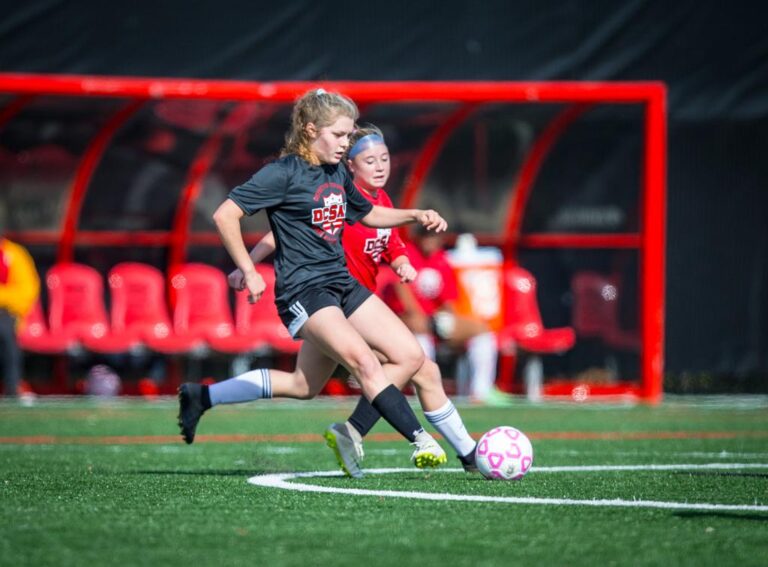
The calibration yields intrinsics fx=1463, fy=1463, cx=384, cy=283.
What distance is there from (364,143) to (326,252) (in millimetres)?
1041

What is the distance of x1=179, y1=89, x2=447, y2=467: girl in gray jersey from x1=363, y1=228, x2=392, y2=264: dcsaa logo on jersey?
1.64 feet

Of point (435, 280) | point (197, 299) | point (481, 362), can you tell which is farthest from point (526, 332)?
point (197, 299)

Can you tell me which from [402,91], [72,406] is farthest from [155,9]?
[72,406]

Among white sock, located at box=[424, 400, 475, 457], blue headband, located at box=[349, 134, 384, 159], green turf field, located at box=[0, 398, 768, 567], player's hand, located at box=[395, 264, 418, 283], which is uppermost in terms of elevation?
blue headband, located at box=[349, 134, 384, 159]

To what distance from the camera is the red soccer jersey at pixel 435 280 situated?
1518 centimetres

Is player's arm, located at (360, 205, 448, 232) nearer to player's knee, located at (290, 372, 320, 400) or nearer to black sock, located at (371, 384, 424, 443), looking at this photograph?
player's knee, located at (290, 372, 320, 400)

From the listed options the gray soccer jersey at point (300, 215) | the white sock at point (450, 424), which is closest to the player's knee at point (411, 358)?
the white sock at point (450, 424)

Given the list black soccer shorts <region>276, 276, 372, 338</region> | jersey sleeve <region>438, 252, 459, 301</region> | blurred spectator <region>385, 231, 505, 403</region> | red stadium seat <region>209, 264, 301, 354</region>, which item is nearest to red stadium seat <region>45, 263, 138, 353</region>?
red stadium seat <region>209, 264, 301, 354</region>

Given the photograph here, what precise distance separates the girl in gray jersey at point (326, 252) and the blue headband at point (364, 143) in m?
0.59

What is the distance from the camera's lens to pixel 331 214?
6.88 m

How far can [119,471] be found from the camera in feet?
24.5

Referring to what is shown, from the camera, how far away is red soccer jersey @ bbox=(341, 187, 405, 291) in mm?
7758

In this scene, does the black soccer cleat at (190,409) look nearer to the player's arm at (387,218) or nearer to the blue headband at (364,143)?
the player's arm at (387,218)

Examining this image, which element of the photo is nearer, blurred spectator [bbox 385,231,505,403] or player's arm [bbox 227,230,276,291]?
player's arm [bbox 227,230,276,291]
